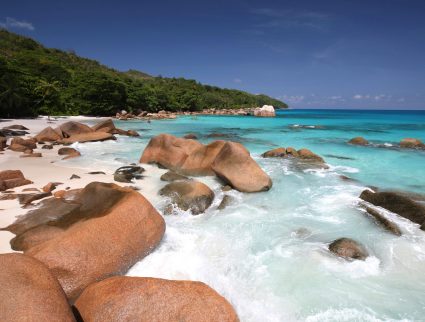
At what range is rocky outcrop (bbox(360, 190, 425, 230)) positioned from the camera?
7162 mm

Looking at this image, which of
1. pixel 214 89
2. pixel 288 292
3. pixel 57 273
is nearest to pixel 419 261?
pixel 288 292

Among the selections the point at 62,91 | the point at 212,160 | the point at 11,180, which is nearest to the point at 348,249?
the point at 212,160

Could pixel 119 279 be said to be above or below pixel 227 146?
below

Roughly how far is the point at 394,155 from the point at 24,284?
19498mm

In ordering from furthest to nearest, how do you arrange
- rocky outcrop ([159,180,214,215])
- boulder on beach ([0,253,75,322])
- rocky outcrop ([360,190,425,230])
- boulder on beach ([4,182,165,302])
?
rocky outcrop ([159,180,214,215]) < rocky outcrop ([360,190,425,230]) < boulder on beach ([4,182,165,302]) < boulder on beach ([0,253,75,322])

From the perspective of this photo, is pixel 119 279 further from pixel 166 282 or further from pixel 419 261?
pixel 419 261

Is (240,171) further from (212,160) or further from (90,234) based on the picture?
(90,234)

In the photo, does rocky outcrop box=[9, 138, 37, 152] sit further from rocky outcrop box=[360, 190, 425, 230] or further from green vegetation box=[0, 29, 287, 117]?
green vegetation box=[0, 29, 287, 117]

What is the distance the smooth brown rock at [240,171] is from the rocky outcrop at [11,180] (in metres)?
5.69

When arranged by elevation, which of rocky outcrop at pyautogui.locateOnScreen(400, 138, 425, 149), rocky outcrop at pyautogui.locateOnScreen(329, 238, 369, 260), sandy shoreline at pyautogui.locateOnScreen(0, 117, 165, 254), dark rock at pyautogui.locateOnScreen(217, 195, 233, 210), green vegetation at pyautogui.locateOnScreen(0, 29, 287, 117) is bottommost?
rocky outcrop at pyautogui.locateOnScreen(400, 138, 425, 149)

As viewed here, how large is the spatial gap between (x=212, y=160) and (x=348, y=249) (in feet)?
18.3

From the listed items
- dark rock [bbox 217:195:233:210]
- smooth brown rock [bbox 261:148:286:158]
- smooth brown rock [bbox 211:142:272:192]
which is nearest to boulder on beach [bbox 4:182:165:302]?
dark rock [bbox 217:195:233:210]

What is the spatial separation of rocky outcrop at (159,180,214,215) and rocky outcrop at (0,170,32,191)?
4076mm

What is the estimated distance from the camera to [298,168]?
12820 millimetres
